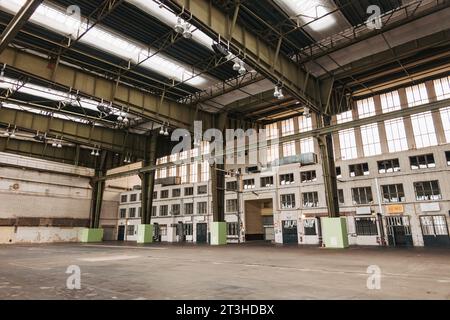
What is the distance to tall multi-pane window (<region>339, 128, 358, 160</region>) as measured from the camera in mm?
32438

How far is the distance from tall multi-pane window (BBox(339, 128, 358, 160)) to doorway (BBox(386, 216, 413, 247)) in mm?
8474

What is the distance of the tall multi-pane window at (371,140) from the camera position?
3128cm

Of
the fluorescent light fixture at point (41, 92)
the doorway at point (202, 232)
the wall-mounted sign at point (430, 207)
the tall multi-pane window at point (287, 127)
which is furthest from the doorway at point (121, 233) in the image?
the wall-mounted sign at point (430, 207)

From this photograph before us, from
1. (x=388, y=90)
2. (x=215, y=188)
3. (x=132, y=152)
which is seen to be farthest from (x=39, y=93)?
(x=388, y=90)

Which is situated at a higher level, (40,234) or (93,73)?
(93,73)

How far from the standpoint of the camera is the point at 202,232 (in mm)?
37312

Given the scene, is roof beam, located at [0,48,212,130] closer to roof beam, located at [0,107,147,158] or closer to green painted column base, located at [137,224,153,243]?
roof beam, located at [0,107,147,158]

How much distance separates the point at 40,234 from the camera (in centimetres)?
3244

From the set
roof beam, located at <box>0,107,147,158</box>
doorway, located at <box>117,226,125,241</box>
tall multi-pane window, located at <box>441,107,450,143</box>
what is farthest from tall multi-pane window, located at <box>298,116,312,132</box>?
doorway, located at <box>117,226,125,241</box>

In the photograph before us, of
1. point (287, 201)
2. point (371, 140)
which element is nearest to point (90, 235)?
point (287, 201)

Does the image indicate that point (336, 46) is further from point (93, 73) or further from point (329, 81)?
point (93, 73)

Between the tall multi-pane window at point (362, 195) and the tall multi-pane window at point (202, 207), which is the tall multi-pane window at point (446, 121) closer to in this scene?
the tall multi-pane window at point (362, 195)

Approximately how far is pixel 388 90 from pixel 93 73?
25.8 metres
